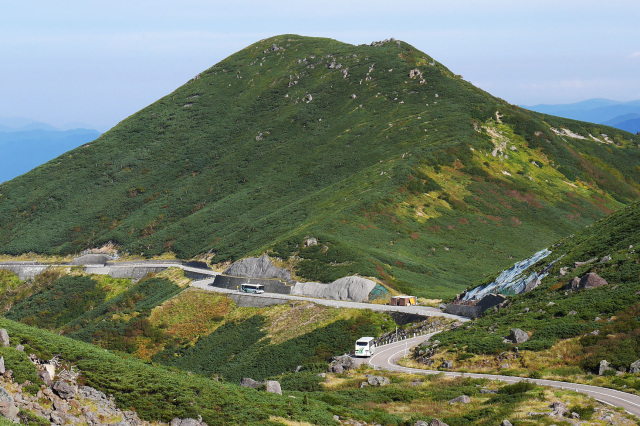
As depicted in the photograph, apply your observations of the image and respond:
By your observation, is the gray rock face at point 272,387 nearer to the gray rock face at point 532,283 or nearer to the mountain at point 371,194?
the gray rock face at point 532,283

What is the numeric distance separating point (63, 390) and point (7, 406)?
162 inches

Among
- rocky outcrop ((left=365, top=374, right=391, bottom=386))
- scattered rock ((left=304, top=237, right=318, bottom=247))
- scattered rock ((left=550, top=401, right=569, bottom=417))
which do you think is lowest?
rocky outcrop ((left=365, top=374, right=391, bottom=386))

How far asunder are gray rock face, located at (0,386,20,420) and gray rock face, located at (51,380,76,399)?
340 centimetres

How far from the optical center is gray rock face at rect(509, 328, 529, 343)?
51000 mm

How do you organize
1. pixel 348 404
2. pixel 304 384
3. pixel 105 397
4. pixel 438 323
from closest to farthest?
pixel 105 397, pixel 348 404, pixel 304 384, pixel 438 323

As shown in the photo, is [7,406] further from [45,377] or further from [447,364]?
[447,364]

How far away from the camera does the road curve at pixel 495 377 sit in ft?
121

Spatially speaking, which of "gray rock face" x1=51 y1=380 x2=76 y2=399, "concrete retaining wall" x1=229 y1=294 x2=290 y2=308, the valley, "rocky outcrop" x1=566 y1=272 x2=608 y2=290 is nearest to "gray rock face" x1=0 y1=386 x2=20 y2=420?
the valley

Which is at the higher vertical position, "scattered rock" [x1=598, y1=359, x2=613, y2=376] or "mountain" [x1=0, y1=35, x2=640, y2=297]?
"mountain" [x1=0, y1=35, x2=640, y2=297]

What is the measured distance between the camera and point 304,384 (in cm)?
5109

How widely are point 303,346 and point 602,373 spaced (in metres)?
33.1

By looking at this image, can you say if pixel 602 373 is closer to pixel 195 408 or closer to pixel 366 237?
pixel 195 408

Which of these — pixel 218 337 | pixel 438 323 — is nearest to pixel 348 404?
pixel 438 323

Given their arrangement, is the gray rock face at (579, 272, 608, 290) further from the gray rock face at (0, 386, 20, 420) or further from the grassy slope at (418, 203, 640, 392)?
the gray rock face at (0, 386, 20, 420)
